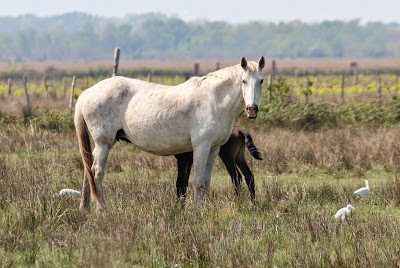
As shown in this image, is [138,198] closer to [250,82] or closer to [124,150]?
[250,82]

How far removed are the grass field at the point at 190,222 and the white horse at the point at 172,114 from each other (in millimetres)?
504

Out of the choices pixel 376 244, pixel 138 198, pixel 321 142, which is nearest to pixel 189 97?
pixel 138 198

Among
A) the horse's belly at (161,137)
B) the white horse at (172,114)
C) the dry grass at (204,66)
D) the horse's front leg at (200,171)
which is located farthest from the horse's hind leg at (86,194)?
the dry grass at (204,66)

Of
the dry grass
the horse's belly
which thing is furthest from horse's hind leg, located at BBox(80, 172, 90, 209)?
the dry grass

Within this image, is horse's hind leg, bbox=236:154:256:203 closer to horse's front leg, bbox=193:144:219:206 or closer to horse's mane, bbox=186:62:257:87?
horse's front leg, bbox=193:144:219:206

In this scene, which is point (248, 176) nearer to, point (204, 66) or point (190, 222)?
point (190, 222)

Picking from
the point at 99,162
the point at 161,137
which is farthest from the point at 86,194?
the point at 161,137

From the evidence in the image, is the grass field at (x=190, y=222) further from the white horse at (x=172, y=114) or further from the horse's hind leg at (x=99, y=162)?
the white horse at (x=172, y=114)

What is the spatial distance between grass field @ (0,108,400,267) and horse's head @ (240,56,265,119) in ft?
3.95

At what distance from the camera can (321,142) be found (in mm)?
11828

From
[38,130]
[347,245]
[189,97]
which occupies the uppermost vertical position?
[189,97]

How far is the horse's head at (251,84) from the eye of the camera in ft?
20.9

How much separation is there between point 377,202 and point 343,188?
0.63 m

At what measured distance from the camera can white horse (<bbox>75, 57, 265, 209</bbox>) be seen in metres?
6.77
